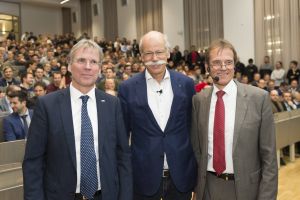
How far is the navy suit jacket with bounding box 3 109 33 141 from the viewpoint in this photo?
421cm

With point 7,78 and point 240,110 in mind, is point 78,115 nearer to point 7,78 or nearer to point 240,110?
point 240,110

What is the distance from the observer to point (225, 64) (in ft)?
6.05

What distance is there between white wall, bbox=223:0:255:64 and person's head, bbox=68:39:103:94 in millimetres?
11026

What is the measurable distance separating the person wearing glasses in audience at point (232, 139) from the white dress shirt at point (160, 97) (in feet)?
0.64

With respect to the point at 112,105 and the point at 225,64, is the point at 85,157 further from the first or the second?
the point at 225,64

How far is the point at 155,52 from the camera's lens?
6.46ft

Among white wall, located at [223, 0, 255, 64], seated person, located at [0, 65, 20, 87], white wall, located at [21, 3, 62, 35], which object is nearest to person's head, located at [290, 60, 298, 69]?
white wall, located at [223, 0, 255, 64]

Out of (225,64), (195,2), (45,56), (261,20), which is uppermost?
(195,2)

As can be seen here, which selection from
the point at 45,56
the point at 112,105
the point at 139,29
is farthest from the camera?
the point at 139,29

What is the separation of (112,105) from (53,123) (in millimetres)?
297

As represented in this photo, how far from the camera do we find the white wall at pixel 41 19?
62.0 feet

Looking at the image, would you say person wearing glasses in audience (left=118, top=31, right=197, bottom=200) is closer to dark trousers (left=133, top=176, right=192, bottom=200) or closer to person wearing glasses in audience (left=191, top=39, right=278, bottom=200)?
dark trousers (left=133, top=176, right=192, bottom=200)

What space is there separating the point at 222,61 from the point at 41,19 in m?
19.3

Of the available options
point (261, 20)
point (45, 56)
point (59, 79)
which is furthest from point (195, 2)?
point (59, 79)
